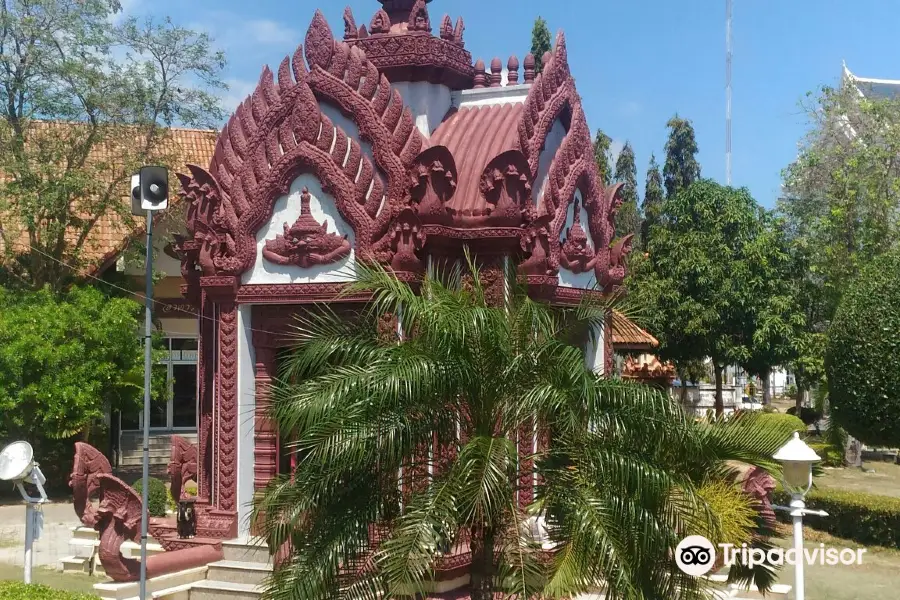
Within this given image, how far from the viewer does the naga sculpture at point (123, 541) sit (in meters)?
10.2

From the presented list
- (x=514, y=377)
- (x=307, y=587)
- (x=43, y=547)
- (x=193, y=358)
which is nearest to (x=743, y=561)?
(x=514, y=377)

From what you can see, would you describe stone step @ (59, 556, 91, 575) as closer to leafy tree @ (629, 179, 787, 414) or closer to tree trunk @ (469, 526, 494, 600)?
tree trunk @ (469, 526, 494, 600)

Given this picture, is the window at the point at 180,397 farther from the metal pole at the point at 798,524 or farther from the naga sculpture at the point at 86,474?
the metal pole at the point at 798,524

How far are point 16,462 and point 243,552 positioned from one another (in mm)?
2555

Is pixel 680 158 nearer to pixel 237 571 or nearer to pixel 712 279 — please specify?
pixel 712 279

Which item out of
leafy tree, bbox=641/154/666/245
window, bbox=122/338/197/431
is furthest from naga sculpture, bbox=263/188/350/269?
leafy tree, bbox=641/154/666/245

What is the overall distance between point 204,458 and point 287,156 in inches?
148

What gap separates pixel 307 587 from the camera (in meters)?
6.35

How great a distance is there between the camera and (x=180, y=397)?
29.0 m

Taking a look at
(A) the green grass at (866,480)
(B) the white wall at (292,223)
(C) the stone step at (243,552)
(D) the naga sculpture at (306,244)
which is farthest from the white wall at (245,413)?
(A) the green grass at (866,480)

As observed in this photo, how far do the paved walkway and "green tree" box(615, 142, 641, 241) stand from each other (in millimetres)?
26932

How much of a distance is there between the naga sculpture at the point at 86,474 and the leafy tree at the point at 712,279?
55.3ft

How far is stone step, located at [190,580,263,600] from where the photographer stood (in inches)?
399

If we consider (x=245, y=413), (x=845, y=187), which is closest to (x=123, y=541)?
(x=245, y=413)
